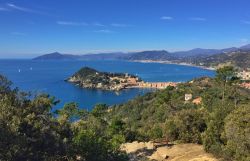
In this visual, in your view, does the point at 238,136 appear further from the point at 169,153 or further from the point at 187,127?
the point at 187,127

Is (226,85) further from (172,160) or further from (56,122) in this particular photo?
(56,122)

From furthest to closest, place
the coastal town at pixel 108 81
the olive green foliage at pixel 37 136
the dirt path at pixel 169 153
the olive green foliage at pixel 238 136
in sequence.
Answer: the coastal town at pixel 108 81
the dirt path at pixel 169 153
the olive green foliage at pixel 238 136
the olive green foliage at pixel 37 136

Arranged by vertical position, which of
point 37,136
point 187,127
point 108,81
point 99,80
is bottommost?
point 108,81

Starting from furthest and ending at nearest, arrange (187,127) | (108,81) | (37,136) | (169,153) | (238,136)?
(108,81) < (187,127) < (169,153) < (238,136) < (37,136)

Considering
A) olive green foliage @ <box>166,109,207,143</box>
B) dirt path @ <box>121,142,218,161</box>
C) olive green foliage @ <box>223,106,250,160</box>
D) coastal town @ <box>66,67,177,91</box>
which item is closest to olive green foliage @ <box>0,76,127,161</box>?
dirt path @ <box>121,142,218,161</box>

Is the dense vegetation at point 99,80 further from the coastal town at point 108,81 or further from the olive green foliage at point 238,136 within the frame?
the olive green foliage at point 238,136

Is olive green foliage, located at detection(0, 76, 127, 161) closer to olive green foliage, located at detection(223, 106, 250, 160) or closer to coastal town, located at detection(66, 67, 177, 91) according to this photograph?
olive green foliage, located at detection(223, 106, 250, 160)

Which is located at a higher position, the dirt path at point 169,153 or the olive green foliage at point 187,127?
the olive green foliage at point 187,127

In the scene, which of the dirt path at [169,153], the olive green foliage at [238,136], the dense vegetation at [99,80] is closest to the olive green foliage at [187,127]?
the dirt path at [169,153]

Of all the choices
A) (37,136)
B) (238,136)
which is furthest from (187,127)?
(37,136)
